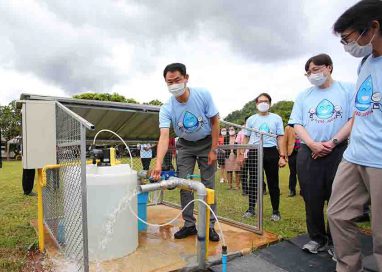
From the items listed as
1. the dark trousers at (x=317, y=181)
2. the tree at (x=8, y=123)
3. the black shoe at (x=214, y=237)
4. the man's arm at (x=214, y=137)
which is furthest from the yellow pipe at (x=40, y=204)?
the tree at (x=8, y=123)

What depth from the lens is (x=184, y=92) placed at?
352 centimetres

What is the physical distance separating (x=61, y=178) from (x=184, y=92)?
1535mm

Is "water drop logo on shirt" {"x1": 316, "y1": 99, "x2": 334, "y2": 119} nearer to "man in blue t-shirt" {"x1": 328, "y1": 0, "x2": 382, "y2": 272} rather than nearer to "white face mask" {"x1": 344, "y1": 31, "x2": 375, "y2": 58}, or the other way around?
"man in blue t-shirt" {"x1": 328, "y1": 0, "x2": 382, "y2": 272}

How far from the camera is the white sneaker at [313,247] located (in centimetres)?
325

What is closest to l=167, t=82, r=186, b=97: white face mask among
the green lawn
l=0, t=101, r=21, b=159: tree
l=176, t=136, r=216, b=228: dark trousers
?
l=176, t=136, r=216, b=228: dark trousers

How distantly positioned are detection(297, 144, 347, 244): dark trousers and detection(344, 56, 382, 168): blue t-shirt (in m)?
0.81

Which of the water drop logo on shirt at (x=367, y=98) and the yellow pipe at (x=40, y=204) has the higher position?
the water drop logo on shirt at (x=367, y=98)

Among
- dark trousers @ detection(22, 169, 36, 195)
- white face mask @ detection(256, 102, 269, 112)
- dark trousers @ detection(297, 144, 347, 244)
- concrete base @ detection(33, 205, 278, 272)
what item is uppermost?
white face mask @ detection(256, 102, 269, 112)

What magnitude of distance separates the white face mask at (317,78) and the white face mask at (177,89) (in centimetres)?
128

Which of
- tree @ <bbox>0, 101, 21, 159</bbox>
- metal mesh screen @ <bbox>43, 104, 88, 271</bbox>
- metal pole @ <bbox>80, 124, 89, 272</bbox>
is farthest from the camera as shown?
tree @ <bbox>0, 101, 21, 159</bbox>

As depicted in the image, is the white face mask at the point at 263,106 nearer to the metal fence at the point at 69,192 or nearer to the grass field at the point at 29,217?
the grass field at the point at 29,217

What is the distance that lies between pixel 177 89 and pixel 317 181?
1679 millimetres

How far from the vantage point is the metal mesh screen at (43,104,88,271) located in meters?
2.41

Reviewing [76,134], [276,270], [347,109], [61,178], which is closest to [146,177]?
[61,178]
